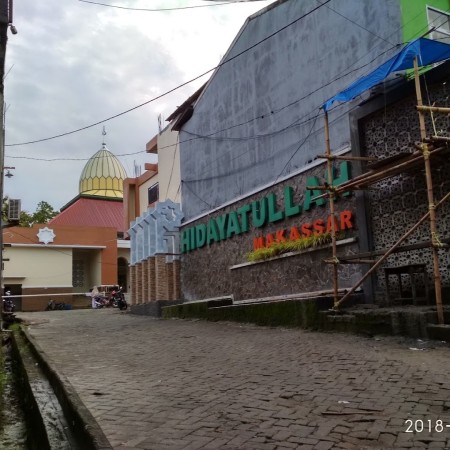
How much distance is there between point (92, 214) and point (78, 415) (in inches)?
1241

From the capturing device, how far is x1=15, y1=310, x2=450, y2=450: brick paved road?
132 inches

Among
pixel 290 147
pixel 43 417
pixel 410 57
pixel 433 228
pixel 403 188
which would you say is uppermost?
pixel 290 147

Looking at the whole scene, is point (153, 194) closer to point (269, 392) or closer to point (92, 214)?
point (92, 214)

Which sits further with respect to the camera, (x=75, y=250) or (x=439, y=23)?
(x=75, y=250)

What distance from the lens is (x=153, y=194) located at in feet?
72.9

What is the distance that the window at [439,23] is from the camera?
31.2 ft

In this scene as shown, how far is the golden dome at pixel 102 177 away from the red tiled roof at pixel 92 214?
1.04 meters

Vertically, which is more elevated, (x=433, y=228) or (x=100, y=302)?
(x=433, y=228)

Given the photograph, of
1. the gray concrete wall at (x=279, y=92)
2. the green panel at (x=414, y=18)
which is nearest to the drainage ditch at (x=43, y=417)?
the gray concrete wall at (x=279, y=92)

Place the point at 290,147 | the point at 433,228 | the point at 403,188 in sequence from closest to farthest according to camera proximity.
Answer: the point at 433,228, the point at 403,188, the point at 290,147

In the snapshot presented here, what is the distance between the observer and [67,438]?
385cm

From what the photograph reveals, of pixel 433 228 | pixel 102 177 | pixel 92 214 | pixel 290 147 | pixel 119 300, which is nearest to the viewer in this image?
pixel 433 228
